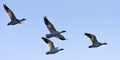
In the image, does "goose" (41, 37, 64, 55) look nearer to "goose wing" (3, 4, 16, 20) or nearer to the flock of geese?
the flock of geese

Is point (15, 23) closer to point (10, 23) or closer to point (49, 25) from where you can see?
point (10, 23)

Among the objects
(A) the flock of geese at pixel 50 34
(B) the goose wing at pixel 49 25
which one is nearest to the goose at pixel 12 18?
(A) the flock of geese at pixel 50 34

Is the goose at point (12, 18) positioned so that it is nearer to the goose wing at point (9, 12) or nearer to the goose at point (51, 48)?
the goose wing at point (9, 12)

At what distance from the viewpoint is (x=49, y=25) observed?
52531mm

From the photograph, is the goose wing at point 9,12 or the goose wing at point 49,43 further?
the goose wing at point 49,43

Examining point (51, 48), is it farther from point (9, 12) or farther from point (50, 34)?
point (9, 12)

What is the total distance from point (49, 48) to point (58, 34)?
255cm

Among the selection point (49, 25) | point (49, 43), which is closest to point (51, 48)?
point (49, 43)

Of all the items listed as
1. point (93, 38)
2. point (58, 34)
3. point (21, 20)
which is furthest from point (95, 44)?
point (21, 20)

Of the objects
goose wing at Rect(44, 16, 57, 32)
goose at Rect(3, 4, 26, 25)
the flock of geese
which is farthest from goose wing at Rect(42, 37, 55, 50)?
goose at Rect(3, 4, 26, 25)

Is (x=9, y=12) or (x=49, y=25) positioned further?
(x=49, y=25)

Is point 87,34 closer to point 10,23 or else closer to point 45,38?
point 45,38

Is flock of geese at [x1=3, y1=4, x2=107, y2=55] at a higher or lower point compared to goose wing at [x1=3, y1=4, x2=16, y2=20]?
lower

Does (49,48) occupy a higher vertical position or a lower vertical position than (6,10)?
lower
